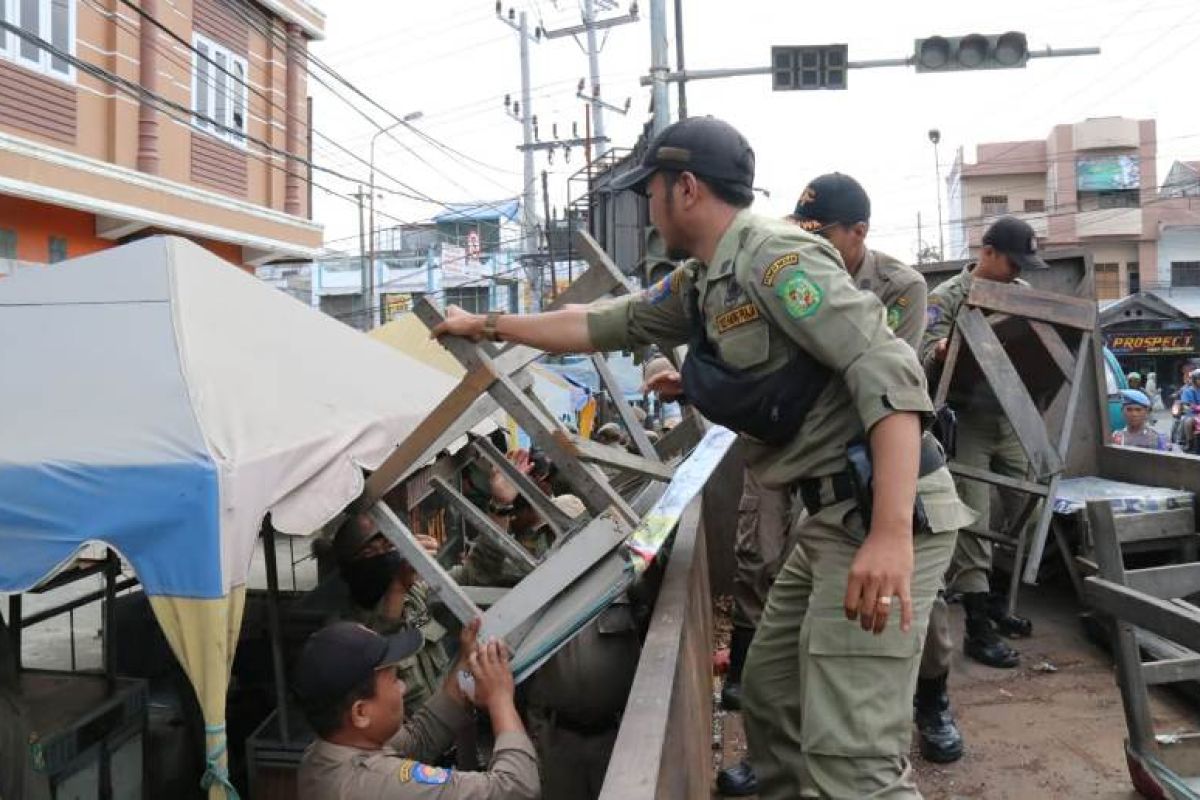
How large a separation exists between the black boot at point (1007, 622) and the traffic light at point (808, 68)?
314 inches

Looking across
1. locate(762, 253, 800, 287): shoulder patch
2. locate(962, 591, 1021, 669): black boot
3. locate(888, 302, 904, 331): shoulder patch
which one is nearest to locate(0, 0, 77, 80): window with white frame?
locate(888, 302, 904, 331): shoulder patch

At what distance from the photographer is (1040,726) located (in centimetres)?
354

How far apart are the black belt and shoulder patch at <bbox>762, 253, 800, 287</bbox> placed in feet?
1.54

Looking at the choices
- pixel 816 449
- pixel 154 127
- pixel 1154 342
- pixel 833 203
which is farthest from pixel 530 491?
pixel 1154 342

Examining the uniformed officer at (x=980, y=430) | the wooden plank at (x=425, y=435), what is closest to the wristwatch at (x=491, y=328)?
the wooden plank at (x=425, y=435)

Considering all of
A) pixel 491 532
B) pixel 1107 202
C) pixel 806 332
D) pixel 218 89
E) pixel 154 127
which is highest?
pixel 1107 202

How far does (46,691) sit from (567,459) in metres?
2.66

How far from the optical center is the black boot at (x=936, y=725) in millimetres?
3256

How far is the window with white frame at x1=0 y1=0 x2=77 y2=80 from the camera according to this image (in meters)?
10.4

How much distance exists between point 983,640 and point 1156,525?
1144 millimetres

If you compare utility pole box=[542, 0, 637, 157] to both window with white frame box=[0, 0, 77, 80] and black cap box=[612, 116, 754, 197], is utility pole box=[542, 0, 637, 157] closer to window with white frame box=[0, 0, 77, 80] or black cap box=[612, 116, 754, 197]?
window with white frame box=[0, 0, 77, 80]

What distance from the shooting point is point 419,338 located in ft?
33.8

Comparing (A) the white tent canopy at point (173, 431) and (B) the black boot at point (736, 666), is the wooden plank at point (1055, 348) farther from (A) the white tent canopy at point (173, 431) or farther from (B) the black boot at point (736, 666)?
(A) the white tent canopy at point (173, 431)

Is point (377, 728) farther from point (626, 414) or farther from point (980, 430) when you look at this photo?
point (980, 430)
